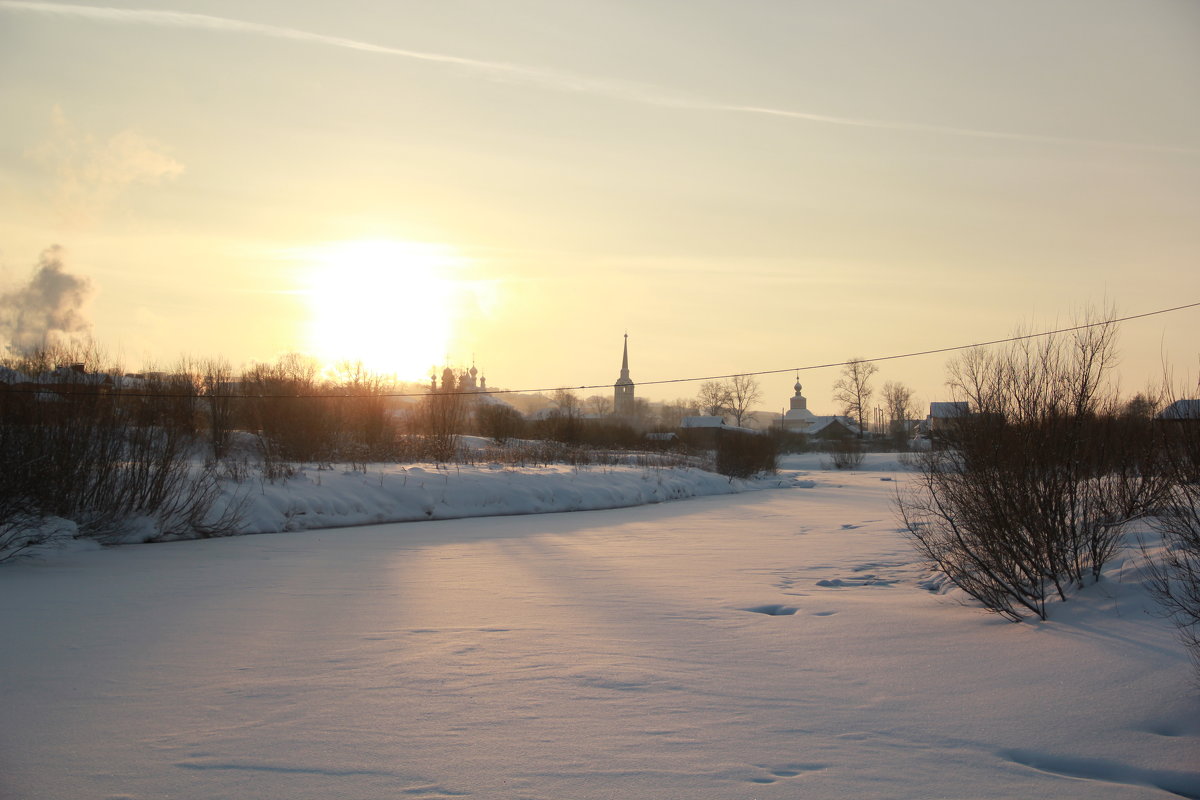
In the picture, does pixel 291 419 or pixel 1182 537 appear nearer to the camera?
pixel 1182 537

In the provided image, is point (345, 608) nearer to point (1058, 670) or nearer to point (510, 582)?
point (510, 582)

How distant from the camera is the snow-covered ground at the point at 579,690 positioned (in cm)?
383

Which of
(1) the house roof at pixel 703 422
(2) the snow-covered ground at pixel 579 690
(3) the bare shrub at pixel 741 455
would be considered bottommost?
(2) the snow-covered ground at pixel 579 690

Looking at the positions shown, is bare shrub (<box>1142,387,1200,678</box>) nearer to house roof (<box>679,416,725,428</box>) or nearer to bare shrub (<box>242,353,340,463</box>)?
bare shrub (<box>242,353,340,463</box>)

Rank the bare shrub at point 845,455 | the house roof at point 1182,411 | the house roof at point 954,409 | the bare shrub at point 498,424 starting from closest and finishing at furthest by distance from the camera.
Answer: the house roof at point 1182,411
the house roof at point 954,409
the bare shrub at point 498,424
the bare shrub at point 845,455

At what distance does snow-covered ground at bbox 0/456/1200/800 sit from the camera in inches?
151

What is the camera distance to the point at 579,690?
17.1ft

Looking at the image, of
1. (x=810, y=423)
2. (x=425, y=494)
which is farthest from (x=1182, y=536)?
(x=810, y=423)

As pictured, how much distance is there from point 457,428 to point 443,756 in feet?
102

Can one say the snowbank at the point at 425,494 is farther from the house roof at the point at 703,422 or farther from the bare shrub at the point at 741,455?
the house roof at the point at 703,422

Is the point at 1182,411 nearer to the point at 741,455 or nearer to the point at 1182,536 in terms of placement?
the point at 1182,536

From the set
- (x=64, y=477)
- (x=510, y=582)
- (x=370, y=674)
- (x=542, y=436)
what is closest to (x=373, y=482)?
(x=64, y=477)

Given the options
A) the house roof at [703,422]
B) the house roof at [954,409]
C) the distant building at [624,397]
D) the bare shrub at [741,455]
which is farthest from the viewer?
the distant building at [624,397]

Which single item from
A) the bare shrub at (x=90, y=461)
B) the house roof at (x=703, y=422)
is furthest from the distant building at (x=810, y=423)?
the bare shrub at (x=90, y=461)
